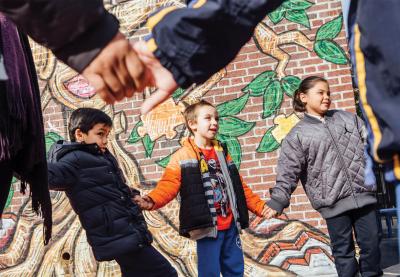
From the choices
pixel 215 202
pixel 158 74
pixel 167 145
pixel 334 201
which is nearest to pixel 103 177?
pixel 215 202

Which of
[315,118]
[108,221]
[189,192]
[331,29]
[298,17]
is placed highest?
[298,17]

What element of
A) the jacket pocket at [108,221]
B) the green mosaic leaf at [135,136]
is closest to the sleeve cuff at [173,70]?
the jacket pocket at [108,221]

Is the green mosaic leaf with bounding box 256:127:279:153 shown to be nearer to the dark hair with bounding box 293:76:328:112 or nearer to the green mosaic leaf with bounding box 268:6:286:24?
the dark hair with bounding box 293:76:328:112

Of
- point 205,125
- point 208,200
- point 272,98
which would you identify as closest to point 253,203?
point 208,200

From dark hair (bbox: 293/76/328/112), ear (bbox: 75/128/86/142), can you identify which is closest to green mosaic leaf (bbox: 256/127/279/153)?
dark hair (bbox: 293/76/328/112)

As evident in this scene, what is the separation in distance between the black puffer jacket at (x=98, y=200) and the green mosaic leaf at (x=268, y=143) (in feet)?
6.56

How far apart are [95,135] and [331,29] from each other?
9.17 feet

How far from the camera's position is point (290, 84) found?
5.62 meters

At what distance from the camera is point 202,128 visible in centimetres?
427

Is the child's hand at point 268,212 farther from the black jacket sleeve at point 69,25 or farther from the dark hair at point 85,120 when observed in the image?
the black jacket sleeve at point 69,25

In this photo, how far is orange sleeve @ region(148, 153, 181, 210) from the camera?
406 cm

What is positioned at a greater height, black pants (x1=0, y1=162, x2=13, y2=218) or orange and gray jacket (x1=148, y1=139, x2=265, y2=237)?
black pants (x1=0, y1=162, x2=13, y2=218)

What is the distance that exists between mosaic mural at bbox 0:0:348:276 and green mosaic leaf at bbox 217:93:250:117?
0.4 inches

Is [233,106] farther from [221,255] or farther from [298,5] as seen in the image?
[221,255]
